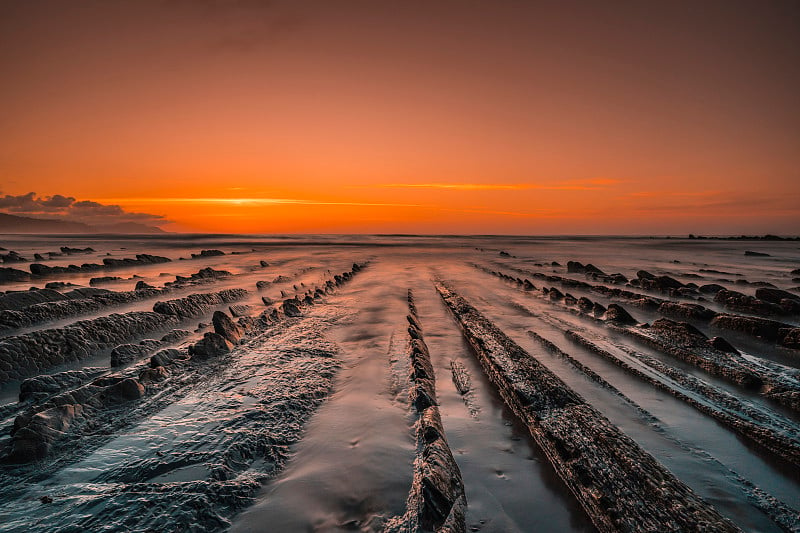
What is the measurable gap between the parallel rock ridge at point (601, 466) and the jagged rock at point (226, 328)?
4.08 metres

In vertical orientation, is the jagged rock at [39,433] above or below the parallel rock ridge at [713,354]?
below

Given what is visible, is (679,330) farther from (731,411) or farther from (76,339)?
(76,339)

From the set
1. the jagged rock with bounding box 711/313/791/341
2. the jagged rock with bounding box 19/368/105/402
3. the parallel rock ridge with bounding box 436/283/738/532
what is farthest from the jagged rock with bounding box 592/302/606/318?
the jagged rock with bounding box 19/368/105/402

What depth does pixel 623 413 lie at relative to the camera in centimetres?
344

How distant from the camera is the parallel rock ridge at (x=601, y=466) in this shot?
190 centimetres

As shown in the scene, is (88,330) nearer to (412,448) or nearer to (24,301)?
(24,301)

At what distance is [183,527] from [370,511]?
3.48 ft

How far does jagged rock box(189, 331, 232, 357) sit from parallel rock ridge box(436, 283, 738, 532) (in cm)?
386

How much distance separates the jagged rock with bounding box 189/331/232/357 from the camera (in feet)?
15.8

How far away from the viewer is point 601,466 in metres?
2.33

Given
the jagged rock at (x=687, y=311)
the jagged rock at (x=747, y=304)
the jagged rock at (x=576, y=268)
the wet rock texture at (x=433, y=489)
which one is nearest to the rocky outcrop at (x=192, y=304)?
the wet rock texture at (x=433, y=489)

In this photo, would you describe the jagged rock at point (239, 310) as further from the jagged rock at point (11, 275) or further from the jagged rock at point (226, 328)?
the jagged rock at point (11, 275)

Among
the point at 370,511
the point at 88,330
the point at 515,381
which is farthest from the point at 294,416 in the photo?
the point at 88,330

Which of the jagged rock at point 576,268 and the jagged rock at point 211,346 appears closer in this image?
the jagged rock at point 211,346
